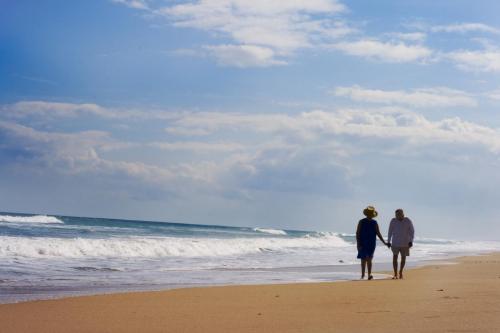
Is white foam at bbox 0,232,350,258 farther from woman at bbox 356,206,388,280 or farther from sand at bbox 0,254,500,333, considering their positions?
sand at bbox 0,254,500,333

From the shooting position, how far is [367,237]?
1395 cm

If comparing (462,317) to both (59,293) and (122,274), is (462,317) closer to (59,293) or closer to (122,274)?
(59,293)

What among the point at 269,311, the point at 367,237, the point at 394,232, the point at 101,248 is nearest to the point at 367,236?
the point at 367,237

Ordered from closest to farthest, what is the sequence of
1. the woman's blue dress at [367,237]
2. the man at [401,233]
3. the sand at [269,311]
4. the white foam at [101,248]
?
the sand at [269,311] → the woman's blue dress at [367,237] → the man at [401,233] → the white foam at [101,248]

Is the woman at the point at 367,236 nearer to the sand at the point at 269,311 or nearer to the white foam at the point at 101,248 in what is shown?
the sand at the point at 269,311

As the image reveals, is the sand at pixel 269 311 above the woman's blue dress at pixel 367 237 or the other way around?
the other way around

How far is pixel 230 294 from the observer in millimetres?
9555

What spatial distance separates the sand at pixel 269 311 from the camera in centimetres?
635

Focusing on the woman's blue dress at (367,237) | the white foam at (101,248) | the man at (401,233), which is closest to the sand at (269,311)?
the woman's blue dress at (367,237)

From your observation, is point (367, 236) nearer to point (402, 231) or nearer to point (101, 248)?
point (402, 231)

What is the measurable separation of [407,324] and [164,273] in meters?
9.01

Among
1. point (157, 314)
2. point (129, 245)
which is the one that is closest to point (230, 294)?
point (157, 314)

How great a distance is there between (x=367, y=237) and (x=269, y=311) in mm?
6787

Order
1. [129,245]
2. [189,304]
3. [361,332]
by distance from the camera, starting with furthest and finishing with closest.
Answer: [129,245]
[189,304]
[361,332]
